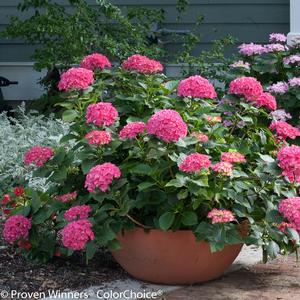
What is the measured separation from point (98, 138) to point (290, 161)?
0.95m

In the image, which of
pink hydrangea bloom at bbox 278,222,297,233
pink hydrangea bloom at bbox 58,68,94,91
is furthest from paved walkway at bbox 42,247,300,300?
pink hydrangea bloom at bbox 58,68,94,91

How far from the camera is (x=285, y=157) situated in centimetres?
343

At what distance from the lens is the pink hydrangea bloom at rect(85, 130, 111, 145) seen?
3600 millimetres

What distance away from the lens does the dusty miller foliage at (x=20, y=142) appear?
17.9 feet

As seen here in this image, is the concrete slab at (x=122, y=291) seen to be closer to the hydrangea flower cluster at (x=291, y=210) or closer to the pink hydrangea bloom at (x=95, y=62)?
the hydrangea flower cluster at (x=291, y=210)

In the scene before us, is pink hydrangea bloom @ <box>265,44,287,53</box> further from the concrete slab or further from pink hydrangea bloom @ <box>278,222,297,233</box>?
the concrete slab

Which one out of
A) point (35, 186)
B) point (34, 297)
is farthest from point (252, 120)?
point (35, 186)

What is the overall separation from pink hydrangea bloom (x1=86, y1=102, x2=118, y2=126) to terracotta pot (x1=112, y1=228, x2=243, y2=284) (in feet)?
1.92

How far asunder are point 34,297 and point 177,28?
5.22 meters

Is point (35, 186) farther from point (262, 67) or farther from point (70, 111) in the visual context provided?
point (262, 67)

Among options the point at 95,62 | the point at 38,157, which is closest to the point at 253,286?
the point at 38,157

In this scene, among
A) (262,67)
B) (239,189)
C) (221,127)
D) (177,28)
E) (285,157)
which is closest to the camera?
(285,157)

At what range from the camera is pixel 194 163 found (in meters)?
3.41

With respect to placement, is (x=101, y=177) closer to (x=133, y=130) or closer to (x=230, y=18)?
(x=133, y=130)
